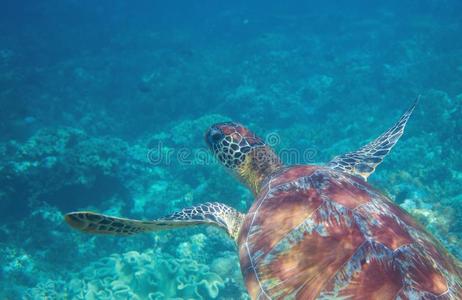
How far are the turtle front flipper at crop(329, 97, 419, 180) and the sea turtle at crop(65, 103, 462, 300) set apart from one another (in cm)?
155

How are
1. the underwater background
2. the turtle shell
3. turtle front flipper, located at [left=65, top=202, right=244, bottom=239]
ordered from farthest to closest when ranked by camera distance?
the underwater background → turtle front flipper, located at [left=65, top=202, right=244, bottom=239] → the turtle shell

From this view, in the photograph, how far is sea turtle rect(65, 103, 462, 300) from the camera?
2057mm

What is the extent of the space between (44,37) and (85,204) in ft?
76.6

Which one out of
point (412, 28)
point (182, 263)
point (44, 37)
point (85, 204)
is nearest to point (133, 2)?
point (44, 37)

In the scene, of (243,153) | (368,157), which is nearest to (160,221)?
(243,153)

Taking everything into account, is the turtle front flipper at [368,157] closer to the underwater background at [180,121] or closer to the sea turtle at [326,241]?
the sea turtle at [326,241]

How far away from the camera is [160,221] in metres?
2.96

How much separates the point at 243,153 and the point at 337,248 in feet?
7.02

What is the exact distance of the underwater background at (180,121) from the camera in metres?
6.36

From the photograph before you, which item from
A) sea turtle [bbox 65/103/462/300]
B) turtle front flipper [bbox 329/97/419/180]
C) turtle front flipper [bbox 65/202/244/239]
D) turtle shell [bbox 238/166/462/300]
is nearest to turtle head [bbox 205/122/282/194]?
sea turtle [bbox 65/103/462/300]

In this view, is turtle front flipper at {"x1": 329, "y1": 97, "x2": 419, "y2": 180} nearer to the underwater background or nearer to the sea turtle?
the sea turtle

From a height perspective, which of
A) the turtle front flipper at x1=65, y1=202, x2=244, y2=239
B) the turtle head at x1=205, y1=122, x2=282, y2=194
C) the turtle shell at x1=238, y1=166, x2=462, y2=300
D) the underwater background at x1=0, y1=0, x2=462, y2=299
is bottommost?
the turtle shell at x1=238, y1=166, x2=462, y2=300

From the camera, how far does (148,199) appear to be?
9.06 metres

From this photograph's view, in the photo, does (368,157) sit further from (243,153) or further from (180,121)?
(180,121)
